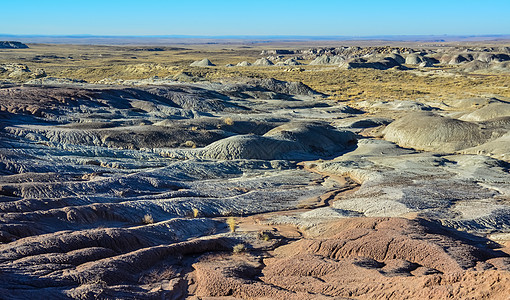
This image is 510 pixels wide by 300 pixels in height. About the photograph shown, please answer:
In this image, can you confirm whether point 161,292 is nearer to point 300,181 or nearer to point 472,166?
point 300,181

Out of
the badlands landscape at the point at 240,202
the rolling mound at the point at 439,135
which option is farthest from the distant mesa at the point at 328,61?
the rolling mound at the point at 439,135

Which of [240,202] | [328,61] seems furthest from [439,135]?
[328,61]

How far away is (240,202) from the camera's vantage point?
714 inches

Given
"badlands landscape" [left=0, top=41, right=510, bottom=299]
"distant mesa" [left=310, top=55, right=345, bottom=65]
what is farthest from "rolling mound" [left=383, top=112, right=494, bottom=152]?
"distant mesa" [left=310, top=55, right=345, bottom=65]

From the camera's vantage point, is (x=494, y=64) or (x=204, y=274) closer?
(x=204, y=274)

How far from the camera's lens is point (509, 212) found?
16125 millimetres

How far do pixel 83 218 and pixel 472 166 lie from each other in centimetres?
1673

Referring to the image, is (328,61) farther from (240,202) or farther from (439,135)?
(240,202)

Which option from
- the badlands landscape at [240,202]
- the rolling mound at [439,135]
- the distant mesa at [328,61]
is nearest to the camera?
the badlands landscape at [240,202]

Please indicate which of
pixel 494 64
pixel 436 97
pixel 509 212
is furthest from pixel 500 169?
pixel 494 64

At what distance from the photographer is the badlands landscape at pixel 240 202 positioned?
31.8 ft

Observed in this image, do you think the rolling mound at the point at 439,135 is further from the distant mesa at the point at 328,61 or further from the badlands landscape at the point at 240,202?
the distant mesa at the point at 328,61

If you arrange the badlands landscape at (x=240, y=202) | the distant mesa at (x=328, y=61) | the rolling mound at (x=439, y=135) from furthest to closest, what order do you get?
1. the distant mesa at (x=328, y=61)
2. the rolling mound at (x=439, y=135)
3. the badlands landscape at (x=240, y=202)

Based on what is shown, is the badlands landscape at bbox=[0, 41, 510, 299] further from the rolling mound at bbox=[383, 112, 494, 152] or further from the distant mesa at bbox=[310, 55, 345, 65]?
the distant mesa at bbox=[310, 55, 345, 65]
